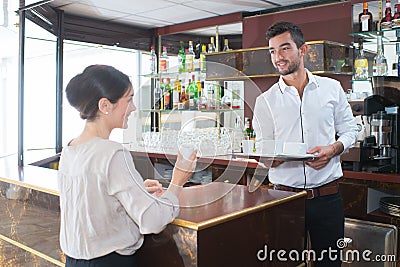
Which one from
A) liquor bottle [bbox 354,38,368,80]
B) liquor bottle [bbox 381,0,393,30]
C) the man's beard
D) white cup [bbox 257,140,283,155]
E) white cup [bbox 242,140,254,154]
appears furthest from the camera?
liquor bottle [bbox 354,38,368,80]

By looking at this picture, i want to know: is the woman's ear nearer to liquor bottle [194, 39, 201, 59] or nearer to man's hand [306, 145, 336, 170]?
man's hand [306, 145, 336, 170]

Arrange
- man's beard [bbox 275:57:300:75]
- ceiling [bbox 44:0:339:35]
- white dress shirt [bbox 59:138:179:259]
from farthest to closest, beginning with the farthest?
ceiling [bbox 44:0:339:35]
man's beard [bbox 275:57:300:75]
white dress shirt [bbox 59:138:179:259]

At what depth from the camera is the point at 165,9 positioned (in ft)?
12.9

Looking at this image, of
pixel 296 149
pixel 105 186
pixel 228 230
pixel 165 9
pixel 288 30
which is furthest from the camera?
pixel 165 9

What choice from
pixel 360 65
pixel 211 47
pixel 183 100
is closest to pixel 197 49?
pixel 211 47

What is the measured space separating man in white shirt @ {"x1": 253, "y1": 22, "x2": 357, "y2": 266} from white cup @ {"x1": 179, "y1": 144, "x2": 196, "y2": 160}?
2.35 feet

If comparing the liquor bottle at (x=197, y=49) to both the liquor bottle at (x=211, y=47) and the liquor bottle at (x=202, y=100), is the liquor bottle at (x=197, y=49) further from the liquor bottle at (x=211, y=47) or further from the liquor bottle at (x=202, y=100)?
the liquor bottle at (x=202, y=100)

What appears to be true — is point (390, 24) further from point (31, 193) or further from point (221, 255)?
point (31, 193)

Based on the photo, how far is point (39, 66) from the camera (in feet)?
11.4

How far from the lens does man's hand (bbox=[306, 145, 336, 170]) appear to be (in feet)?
6.41

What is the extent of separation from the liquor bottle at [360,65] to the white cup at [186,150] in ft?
7.82

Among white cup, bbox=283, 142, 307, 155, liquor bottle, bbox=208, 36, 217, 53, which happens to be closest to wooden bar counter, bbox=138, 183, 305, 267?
white cup, bbox=283, 142, 307, 155

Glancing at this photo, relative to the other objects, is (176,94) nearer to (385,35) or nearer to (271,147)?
(271,147)

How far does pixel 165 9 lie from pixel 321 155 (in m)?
2.51
